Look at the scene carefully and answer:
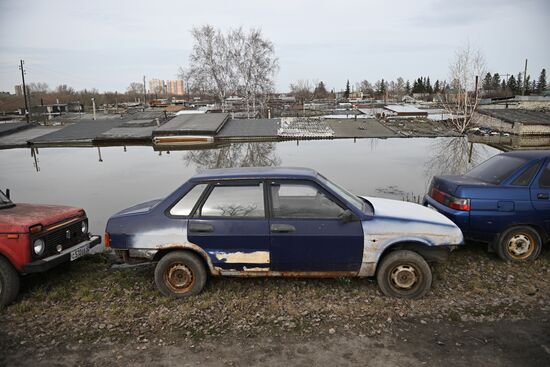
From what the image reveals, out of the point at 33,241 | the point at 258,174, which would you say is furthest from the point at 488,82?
the point at 33,241

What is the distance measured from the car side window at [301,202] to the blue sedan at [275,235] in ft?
0.04

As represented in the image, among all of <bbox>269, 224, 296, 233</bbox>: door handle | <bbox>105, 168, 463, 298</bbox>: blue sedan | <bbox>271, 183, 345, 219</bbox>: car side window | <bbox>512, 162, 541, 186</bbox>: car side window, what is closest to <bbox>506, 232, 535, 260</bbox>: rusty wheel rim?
<bbox>512, 162, 541, 186</bbox>: car side window

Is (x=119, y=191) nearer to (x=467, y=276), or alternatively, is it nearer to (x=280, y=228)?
(x=280, y=228)

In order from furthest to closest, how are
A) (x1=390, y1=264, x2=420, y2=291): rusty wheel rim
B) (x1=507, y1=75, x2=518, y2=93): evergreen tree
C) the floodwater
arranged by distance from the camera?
(x1=507, y1=75, x2=518, y2=93): evergreen tree → the floodwater → (x1=390, y1=264, x2=420, y2=291): rusty wheel rim

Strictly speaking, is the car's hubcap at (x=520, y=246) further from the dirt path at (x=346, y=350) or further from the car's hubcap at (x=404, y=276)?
the car's hubcap at (x=404, y=276)

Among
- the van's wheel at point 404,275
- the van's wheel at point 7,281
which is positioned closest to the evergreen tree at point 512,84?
the van's wheel at point 404,275

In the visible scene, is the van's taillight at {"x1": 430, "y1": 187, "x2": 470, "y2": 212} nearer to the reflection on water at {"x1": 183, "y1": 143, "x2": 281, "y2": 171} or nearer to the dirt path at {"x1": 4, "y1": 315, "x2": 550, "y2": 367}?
the dirt path at {"x1": 4, "y1": 315, "x2": 550, "y2": 367}

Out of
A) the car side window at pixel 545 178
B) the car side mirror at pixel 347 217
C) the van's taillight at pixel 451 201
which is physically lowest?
the van's taillight at pixel 451 201

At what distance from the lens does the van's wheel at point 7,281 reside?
4.82 m

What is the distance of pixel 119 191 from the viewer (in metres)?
12.7

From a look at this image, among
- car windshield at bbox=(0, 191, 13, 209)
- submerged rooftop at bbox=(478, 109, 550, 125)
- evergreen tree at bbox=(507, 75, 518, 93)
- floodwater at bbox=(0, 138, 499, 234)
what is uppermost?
evergreen tree at bbox=(507, 75, 518, 93)

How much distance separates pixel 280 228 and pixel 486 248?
4.13 metres

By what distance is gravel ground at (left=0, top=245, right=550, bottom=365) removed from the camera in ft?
13.0

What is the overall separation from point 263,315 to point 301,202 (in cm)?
150
